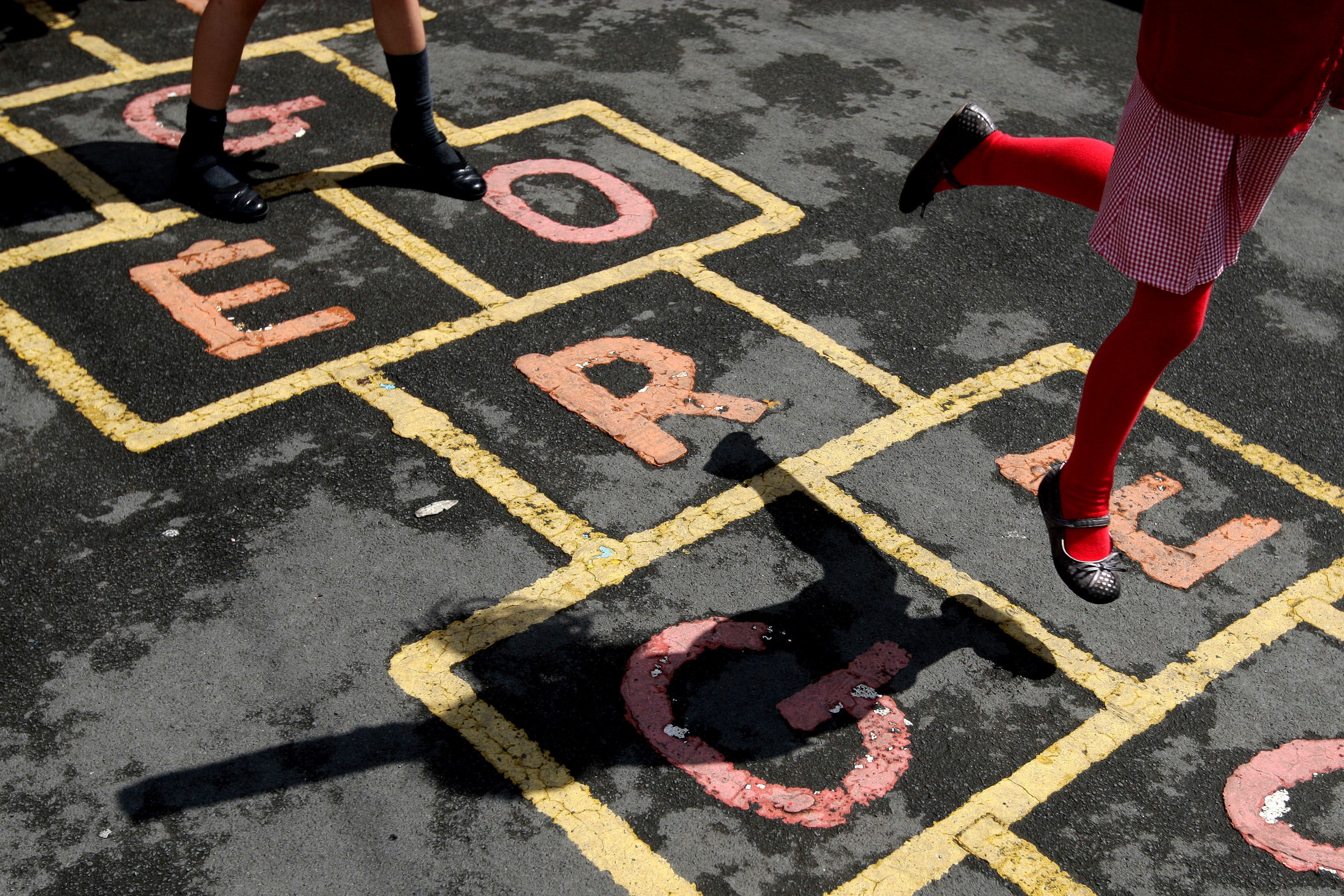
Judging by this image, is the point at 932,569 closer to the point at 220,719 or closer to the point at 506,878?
the point at 506,878

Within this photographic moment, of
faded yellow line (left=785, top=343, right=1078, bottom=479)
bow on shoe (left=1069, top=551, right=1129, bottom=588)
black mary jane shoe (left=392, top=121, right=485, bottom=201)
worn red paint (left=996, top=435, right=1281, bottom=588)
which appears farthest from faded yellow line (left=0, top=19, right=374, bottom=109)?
bow on shoe (left=1069, top=551, right=1129, bottom=588)

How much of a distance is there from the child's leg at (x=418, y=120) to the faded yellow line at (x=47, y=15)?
9.19 feet

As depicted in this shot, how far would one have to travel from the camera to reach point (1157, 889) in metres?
2.88

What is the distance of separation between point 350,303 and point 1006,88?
4.12 metres

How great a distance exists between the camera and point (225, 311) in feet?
15.5

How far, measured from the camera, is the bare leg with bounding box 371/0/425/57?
5.36 m

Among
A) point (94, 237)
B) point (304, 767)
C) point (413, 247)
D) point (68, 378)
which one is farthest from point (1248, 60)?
point (94, 237)

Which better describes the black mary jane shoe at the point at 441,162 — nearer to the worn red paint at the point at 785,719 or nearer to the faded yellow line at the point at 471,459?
the faded yellow line at the point at 471,459

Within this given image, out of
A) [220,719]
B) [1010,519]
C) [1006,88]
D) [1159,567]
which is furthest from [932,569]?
[1006,88]

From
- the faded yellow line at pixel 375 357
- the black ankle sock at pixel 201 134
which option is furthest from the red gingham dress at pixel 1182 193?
the black ankle sock at pixel 201 134

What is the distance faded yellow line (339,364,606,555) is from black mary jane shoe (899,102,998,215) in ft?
5.24

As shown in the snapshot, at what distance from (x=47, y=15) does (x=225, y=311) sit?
375cm

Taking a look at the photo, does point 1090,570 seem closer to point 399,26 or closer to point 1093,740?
point 1093,740

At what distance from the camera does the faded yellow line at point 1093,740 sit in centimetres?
288
